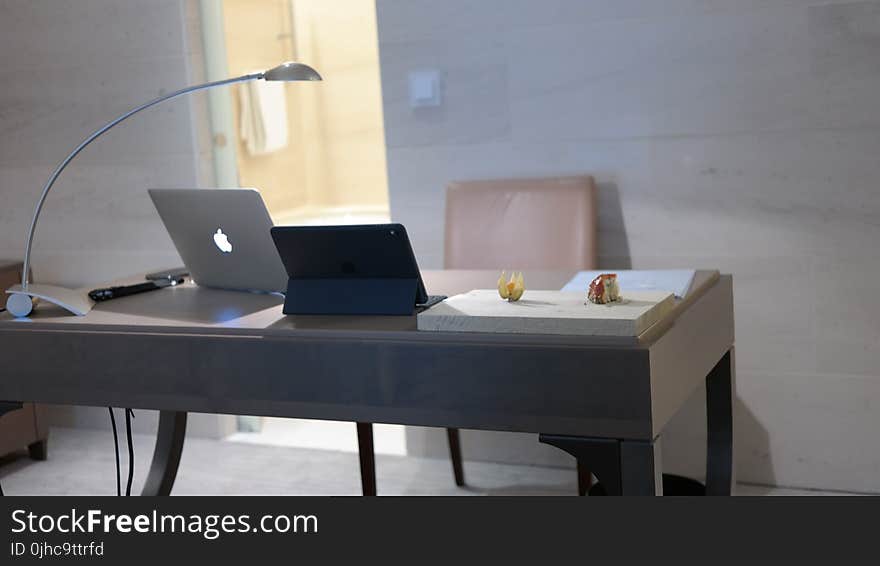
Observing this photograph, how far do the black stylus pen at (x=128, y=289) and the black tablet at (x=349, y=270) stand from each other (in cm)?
52

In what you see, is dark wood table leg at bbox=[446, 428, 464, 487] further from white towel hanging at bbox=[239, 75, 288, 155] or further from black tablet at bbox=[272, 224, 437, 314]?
white towel hanging at bbox=[239, 75, 288, 155]

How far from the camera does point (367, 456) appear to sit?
2.59 meters

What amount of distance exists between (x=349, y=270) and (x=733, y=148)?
130cm

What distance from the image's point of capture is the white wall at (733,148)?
2646 mm

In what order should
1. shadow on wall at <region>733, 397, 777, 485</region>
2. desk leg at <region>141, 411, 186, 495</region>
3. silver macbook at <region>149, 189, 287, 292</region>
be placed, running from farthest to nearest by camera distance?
1. shadow on wall at <region>733, 397, 777, 485</region>
2. desk leg at <region>141, 411, 186, 495</region>
3. silver macbook at <region>149, 189, 287, 292</region>

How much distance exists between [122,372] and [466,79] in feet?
4.73

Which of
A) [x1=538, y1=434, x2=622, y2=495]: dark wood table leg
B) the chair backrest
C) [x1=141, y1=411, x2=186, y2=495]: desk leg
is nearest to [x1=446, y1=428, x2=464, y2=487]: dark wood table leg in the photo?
the chair backrest

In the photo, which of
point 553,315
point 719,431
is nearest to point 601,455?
point 553,315

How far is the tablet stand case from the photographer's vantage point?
1.84 m

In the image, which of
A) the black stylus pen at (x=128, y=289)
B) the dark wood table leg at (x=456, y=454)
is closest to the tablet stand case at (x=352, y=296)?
the black stylus pen at (x=128, y=289)

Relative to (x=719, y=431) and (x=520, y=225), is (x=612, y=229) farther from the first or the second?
(x=719, y=431)

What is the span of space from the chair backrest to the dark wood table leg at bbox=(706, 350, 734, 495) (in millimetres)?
584

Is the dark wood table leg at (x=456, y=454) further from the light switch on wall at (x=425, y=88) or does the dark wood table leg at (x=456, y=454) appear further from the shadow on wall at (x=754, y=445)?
the light switch on wall at (x=425, y=88)
